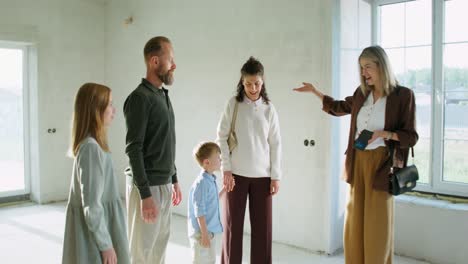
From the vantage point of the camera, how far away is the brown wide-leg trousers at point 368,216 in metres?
2.50

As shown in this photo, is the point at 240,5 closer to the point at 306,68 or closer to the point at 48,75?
the point at 306,68

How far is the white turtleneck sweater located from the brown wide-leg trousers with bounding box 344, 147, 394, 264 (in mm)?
476

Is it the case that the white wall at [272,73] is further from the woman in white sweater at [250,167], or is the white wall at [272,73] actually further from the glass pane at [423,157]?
the woman in white sweater at [250,167]

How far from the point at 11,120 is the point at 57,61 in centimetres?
90

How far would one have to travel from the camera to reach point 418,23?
356cm

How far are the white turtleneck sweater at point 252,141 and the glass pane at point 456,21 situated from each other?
171 cm

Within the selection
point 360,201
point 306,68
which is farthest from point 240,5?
point 360,201

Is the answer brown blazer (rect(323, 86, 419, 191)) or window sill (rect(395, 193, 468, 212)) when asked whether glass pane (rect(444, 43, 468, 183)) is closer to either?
window sill (rect(395, 193, 468, 212))

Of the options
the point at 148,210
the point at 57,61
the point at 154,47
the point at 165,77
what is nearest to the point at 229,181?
the point at 148,210

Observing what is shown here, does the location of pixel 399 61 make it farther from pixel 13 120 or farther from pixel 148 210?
pixel 13 120

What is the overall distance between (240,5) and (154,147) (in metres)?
2.36

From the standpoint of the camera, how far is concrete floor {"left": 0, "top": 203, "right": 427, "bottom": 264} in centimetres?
346

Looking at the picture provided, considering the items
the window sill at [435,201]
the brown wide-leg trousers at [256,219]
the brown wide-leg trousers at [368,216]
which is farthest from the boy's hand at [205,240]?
the window sill at [435,201]

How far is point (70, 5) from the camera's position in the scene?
552 centimetres
